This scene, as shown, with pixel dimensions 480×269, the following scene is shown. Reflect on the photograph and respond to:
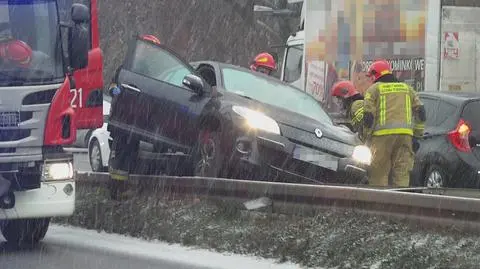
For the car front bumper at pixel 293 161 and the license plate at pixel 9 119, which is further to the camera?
→ the car front bumper at pixel 293 161

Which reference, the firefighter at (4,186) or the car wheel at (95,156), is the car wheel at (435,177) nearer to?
the firefighter at (4,186)

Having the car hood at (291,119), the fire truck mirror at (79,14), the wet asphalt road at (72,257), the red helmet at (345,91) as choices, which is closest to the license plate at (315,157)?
the car hood at (291,119)

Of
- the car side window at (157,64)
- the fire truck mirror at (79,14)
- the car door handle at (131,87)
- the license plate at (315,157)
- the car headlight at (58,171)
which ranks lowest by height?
the car headlight at (58,171)

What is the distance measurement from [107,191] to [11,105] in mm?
2459

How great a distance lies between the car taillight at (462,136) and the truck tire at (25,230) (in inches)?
209

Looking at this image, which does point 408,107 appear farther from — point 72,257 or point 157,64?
point 72,257

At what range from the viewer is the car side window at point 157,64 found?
36.3 ft

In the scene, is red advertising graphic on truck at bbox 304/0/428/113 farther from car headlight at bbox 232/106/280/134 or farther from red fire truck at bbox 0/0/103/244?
red fire truck at bbox 0/0/103/244

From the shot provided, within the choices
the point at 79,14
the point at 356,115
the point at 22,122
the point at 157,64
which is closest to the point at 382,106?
the point at 356,115

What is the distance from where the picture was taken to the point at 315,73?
16.7m

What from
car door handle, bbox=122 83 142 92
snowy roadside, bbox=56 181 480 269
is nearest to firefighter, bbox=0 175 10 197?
snowy roadside, bbox=56 181 480 269

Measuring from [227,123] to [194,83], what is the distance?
2.06 feet

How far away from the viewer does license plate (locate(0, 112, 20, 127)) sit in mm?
8664

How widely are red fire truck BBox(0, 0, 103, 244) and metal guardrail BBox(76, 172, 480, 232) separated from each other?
53.7 inches
